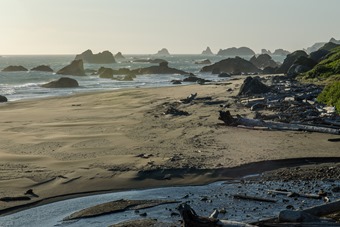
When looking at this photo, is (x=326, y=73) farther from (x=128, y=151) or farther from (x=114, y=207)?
(x=114, y=207)

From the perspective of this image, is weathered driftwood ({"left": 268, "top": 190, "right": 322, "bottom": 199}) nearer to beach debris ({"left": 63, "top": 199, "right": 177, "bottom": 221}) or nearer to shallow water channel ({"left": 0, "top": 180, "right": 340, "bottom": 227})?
shallow water channel ({"left": 0, "top": 180, "right": 340, "bottom": 227})

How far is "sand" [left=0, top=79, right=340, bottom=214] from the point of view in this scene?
9922 mm

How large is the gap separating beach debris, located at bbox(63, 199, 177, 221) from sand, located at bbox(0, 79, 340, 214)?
119 cm

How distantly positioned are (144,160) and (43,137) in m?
5.69

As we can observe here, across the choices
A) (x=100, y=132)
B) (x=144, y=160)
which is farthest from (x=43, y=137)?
(x=144, y=160)

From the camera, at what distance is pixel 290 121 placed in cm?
1591

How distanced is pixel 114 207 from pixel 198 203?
1601 millimetres

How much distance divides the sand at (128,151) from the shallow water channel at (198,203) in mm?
516

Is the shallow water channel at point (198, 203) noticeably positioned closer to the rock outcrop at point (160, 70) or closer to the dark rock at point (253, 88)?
the dark rock at point (253, 88)

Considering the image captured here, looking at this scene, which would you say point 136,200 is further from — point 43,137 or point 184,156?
point 43,137

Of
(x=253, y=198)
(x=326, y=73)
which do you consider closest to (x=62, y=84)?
(x=326, y=73)

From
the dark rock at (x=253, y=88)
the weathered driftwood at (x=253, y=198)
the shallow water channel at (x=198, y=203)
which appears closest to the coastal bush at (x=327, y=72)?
the dark rock at (x=253, y=88)

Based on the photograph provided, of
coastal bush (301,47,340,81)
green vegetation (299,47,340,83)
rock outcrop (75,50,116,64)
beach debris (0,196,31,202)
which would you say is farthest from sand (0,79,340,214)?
rock outcrop (75,50,116,64)

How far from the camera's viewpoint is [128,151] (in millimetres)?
12727
